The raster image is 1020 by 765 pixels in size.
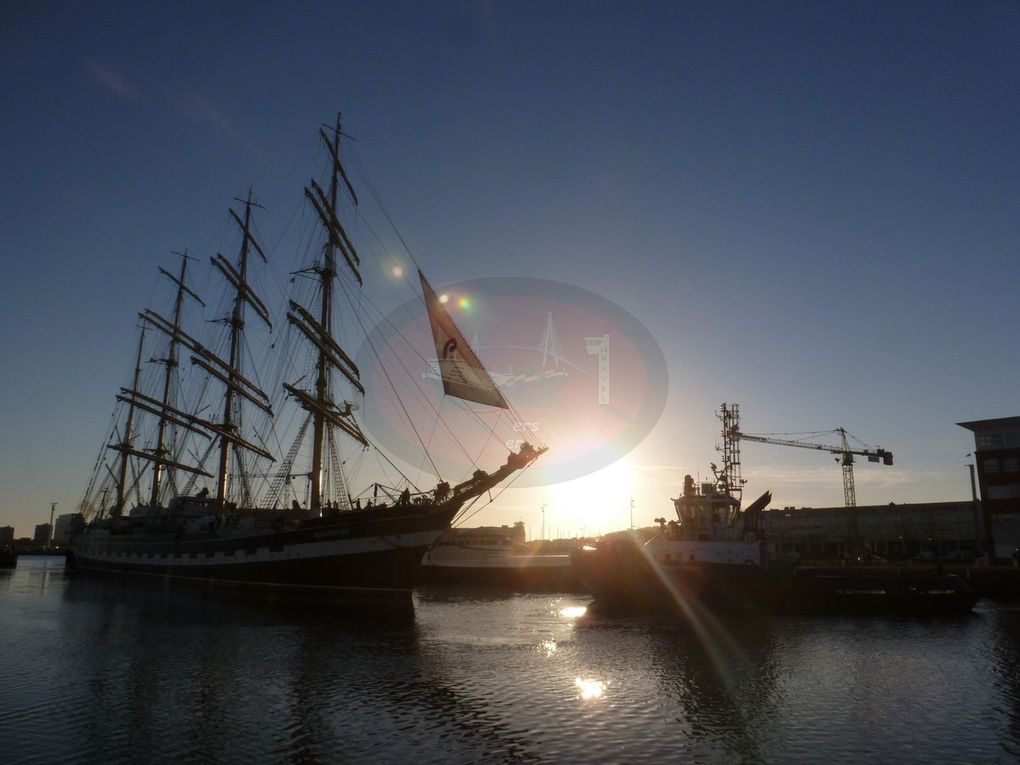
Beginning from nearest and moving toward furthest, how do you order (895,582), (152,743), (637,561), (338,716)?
(152,743), (338,716), (895,582), (637,561)

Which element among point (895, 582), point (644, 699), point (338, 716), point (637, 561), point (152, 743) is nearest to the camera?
point (152, 743)

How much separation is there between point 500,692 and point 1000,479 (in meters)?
67.5

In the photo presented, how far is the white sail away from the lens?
132 ft

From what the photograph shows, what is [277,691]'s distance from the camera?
62.5 ft

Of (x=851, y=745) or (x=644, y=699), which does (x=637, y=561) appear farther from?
(x=851, y=745)

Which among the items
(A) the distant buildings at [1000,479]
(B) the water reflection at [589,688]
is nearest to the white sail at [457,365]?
(B) the water reflection at [589,688]

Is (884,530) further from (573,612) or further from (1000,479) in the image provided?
(573,612)

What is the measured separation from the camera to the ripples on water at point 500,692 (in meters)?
14.4

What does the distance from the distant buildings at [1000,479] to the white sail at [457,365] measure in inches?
2150

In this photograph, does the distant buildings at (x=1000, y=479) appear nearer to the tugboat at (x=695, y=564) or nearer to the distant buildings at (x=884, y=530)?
the distant buildings at (x=884, y=530)

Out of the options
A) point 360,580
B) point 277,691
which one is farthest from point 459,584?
point 277,691

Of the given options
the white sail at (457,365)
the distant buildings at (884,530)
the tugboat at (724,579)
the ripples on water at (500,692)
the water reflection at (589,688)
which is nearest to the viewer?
the ripples on water at (500,692)

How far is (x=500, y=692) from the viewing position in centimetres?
1961

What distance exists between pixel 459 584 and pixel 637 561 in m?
31.7
